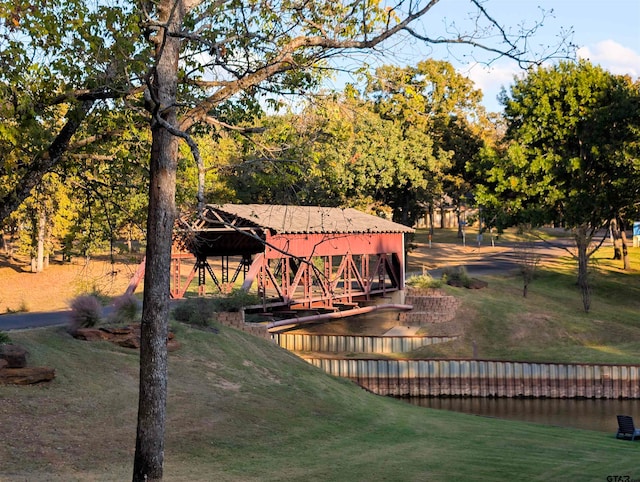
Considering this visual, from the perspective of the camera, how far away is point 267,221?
3603 centimetres

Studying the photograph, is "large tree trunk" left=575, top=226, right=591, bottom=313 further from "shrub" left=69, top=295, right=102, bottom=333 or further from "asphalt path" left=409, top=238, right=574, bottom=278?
"shrub" left=69, top=295, right=102, bottom=333

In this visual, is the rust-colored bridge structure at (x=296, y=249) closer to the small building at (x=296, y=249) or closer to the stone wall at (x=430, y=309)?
the small building at (x=296, y=249)

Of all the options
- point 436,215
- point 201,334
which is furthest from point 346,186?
point 436,215

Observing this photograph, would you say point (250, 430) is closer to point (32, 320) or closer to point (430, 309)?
point (32, 320)

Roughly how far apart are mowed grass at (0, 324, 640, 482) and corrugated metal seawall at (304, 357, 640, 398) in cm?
1023

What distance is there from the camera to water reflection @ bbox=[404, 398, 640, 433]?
32.1 meters

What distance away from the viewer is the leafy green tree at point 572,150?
51.2 metres

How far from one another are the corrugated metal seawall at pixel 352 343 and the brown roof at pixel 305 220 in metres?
6.15

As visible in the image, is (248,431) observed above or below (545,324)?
above

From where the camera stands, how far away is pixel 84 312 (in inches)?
930

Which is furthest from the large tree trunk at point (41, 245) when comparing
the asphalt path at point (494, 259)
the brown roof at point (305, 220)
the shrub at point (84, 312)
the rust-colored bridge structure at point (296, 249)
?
the shrub at point (84, 312)

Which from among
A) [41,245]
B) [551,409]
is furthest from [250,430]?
[41,245]

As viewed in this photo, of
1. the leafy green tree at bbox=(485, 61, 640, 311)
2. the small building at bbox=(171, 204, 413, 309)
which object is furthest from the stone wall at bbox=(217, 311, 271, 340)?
the leafy green tree at bbox=(485, 61, 640, 311)

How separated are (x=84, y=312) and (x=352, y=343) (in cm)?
2179
